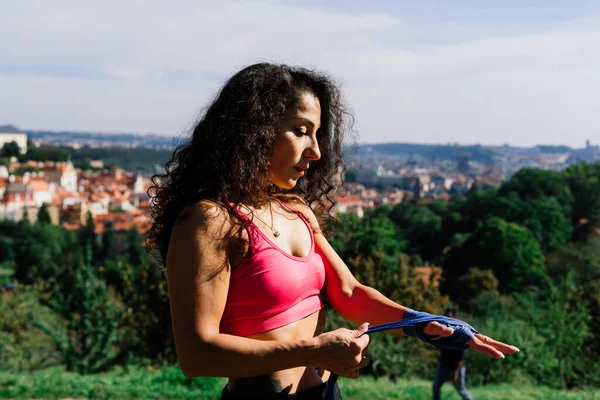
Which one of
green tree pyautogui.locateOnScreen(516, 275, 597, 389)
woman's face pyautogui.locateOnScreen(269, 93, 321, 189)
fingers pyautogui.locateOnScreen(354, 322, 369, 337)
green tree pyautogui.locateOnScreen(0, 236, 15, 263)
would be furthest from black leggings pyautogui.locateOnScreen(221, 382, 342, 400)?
green tree pyautogui.locateOnScreen(0, 236, 15, 263)

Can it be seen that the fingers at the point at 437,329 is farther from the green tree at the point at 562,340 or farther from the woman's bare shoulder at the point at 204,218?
the green tree at the point at 562,340

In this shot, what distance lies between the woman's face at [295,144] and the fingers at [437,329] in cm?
50

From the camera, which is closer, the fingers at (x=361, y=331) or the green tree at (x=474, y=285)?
the fingers at (x=361, y=331)

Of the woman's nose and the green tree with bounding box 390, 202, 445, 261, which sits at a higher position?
the woman's nose

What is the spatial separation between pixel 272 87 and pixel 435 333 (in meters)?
0.73

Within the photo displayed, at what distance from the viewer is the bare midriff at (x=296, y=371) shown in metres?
1.82

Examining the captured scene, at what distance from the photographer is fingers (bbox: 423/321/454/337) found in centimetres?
182

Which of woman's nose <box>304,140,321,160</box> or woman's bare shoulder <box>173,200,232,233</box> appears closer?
woman's bare shoulder <box>173,200,232,233</box>

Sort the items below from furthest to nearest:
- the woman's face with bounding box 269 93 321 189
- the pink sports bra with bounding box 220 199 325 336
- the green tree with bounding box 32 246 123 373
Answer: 1. the green tree with bounding box 32 246 123 373
2. the woman's face with bounding box 269 93 321 189
3. the pink sports bra with bounding box 220 199 325 336

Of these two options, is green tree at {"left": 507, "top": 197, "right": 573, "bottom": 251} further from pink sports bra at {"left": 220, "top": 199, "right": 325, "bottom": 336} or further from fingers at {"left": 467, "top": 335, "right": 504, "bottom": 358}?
pink sports bra at {"left": 220, "top": 199, "right": 325, "bottom": 336}

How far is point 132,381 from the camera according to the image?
19.3ft

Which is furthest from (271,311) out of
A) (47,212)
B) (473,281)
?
(47,212)

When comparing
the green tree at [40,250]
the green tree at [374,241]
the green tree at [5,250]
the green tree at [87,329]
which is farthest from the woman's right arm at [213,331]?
the green tree at [5,250]

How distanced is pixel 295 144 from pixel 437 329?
0.57 metres
